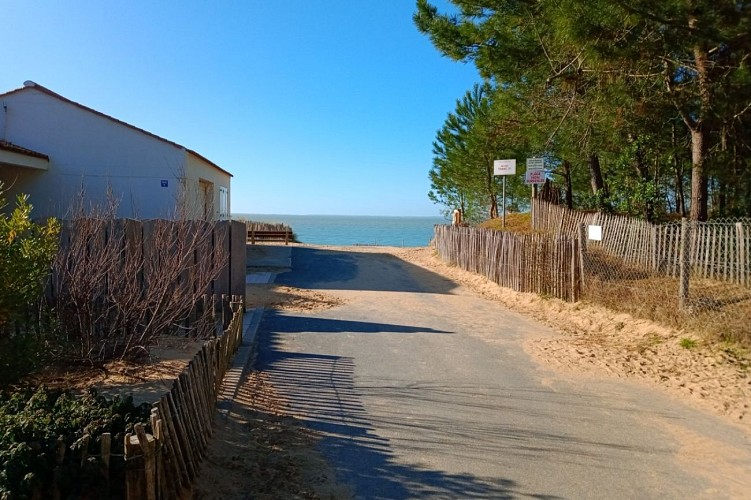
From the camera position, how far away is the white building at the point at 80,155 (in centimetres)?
1589

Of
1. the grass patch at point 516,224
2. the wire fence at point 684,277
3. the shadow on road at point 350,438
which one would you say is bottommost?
the shadow on road at point 350,438

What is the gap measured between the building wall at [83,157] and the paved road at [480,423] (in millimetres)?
9502

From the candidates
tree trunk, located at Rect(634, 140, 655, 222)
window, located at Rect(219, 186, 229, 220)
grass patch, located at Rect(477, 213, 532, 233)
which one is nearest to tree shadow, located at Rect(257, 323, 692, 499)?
tree trunk, located at Rect(634, 140, 655, 222)

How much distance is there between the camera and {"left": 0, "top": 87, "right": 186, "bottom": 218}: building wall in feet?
52.2

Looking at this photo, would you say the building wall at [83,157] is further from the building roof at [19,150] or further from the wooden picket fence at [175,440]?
the wooden picket fence at [175,440]

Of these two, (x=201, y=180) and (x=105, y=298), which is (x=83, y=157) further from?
(x=105, y=298)

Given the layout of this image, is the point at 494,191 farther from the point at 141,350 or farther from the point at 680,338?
the point at 141,350

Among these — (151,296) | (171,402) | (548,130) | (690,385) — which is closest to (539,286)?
(548,130)

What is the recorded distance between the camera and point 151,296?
21.0 ft

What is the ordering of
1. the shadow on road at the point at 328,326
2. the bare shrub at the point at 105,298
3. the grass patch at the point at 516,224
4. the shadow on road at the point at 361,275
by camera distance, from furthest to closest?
1. the grass patch at the point at 516,224
2. the shadow on road at the point at 361,275
3. the shadow on road at the point at 328,326
4. the bare shrub at the point at 105,298

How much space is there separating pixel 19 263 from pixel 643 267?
10987 mm

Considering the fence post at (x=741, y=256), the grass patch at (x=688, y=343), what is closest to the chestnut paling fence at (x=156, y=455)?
the grass patch at (x=688, y=343)

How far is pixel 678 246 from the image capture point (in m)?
10.0

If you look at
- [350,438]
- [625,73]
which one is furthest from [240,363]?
[625,73]
